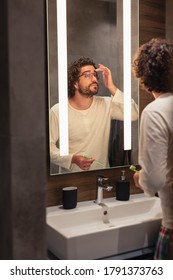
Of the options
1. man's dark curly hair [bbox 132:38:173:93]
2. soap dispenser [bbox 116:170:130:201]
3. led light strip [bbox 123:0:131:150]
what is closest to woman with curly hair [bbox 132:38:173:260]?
man's dark curly hair [bbox 132:38:173:93]

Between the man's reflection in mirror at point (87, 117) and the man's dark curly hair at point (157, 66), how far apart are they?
0.34 m

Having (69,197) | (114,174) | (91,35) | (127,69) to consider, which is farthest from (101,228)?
(91,35)

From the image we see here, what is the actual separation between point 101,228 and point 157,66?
2.35 feet

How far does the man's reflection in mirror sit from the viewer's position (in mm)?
1447

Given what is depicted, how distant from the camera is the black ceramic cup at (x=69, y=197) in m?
1.41

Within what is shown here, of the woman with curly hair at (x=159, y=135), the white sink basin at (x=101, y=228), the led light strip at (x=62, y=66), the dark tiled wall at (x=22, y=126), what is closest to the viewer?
the dark tiled wall at (x=22, y=126)

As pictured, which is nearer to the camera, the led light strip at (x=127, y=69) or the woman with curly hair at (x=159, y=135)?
the woman with curly hair at (x=159, y=135)

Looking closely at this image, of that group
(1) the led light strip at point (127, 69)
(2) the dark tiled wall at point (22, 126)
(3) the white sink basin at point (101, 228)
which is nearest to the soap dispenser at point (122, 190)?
(3) the white sink basin at point (101, 228)

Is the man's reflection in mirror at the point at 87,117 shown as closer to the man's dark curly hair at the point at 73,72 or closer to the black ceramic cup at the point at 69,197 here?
the man's dark curly hair at the point at 73,72

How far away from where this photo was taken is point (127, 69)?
1561 mm

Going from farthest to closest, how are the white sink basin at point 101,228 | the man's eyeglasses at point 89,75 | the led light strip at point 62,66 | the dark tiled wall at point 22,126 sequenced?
the man's eyeglasses at point 89,75
the led light strip at point 62,66
the white sink basin at point 101,228
the dark tiled wall at point 22,126

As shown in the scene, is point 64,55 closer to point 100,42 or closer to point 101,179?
point 100,42
